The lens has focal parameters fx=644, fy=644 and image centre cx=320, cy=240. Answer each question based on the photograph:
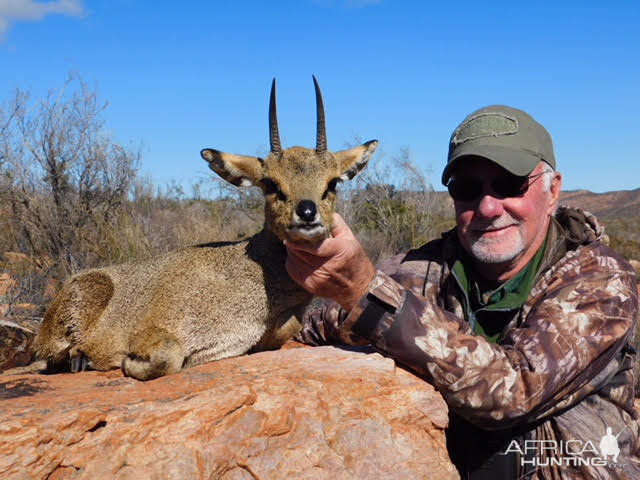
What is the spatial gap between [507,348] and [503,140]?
153 cm

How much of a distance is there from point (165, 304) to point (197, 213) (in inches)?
506

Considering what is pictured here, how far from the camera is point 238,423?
3713 millimetres

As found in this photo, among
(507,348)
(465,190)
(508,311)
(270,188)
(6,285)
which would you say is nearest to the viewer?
(507,348)

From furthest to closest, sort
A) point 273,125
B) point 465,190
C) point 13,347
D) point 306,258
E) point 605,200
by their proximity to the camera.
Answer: point 605,200
point 13,347
point 273,125
point 465,190
point 306,258

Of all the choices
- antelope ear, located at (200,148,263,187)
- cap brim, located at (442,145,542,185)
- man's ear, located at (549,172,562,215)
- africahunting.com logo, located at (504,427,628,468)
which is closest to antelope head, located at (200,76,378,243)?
antelope ear, located at (200,148,263,187)

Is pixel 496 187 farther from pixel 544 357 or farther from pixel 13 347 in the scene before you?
pixel 13 347

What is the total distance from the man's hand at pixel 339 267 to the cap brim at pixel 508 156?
1220 millimetres

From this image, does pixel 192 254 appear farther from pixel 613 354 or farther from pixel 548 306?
pixel 613 354

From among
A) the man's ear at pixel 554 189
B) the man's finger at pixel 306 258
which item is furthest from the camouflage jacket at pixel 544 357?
the man's finger at pixel 306 258

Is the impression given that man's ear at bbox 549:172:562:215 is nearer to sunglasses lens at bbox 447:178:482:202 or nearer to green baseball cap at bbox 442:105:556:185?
green baseball cap at bbox 442:105:556:185

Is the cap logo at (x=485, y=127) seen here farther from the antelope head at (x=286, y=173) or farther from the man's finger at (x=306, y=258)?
the man's finger at (x=306, y=258)

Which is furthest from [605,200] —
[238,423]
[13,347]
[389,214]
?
[238,423]

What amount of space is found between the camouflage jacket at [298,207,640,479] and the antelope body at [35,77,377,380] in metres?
0.90

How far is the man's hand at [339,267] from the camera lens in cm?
392
